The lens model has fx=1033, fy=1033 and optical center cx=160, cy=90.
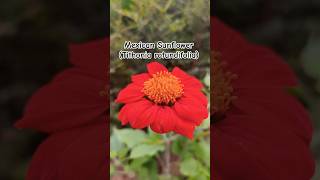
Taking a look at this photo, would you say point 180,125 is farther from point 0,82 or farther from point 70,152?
point 0,82

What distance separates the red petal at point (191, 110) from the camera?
183 cm

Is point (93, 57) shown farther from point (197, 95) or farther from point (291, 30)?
point (291, 30)

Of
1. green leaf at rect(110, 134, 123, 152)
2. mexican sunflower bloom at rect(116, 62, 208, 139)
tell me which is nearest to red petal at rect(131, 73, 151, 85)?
mexican sunflower bloom at rect(116, 62, 208, 139)

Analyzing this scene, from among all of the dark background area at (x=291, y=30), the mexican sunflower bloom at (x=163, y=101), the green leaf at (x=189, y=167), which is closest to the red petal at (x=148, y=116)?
the mexican sunflower bloom at (x=163, y=101)

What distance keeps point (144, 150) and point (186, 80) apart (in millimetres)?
147

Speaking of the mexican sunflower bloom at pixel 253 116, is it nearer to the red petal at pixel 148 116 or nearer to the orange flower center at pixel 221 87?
the orange flower center at pixel 221 87

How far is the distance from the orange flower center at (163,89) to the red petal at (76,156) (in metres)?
0.11

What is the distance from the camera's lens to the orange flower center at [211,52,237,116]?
6.08ft

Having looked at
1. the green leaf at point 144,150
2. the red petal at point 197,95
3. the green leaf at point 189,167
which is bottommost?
the green leaf at point 189,167

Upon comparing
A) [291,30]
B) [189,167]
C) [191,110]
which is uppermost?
[291,30]

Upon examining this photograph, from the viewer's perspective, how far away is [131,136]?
1.86 meters

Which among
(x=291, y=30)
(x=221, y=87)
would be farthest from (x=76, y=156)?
(x=291, y=30)

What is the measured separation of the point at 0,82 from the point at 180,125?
1.13 feet

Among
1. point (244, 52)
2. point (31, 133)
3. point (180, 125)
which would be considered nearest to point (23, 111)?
point (31, 133)
